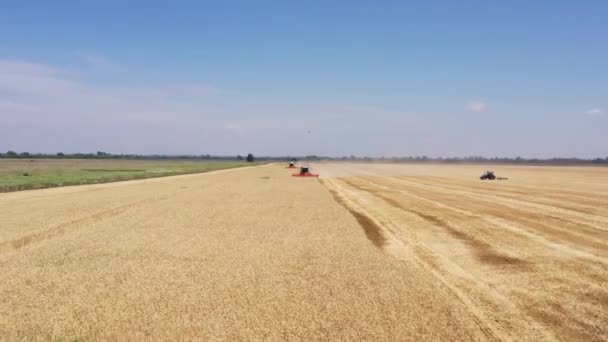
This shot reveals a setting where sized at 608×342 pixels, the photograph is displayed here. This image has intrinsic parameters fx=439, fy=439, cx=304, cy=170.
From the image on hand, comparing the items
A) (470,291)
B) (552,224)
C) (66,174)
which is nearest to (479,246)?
(470,291)

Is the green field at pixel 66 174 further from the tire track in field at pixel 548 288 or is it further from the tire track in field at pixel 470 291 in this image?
the tire track in field at pixel 548 288

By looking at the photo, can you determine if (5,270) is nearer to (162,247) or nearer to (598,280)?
(162,247)

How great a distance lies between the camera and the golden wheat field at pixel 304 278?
728cm

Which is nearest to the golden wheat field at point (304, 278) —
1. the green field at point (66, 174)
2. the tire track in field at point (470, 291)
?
the tire track in field at point (470, 291)

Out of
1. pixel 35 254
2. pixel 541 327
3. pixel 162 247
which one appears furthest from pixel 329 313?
pixel 35 254

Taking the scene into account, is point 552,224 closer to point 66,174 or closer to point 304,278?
point 304,278

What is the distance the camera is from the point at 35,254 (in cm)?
1310

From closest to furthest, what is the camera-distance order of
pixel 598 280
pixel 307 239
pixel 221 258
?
pixel 598 280
pixel 221 258
pixel 307 239

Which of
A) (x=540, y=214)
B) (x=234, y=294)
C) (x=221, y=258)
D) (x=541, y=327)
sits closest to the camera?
(x=541, y=327)

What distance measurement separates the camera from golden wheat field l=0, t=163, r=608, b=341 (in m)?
7.28

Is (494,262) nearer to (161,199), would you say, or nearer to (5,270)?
(5,270)

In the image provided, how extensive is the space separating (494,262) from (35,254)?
13231 millimetres

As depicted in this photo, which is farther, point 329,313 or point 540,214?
point 540,214

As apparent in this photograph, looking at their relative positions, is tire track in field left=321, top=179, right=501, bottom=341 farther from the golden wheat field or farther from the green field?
the green field
